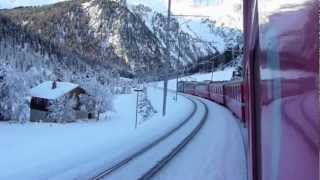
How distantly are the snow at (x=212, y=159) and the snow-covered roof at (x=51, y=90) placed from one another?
40.9 m

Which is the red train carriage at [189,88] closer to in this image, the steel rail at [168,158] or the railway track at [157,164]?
the steel rail at [168,158]

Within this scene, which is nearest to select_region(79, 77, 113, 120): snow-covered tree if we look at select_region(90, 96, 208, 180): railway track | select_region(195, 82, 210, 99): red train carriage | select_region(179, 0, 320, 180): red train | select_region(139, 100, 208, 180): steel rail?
select_region(195, 82, 210, 99): red train carriage

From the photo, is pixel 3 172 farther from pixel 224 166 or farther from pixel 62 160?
pixel 224 166

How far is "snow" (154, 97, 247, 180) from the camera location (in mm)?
14598

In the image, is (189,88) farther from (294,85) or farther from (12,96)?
(294,85)

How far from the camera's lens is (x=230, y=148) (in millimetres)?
20047

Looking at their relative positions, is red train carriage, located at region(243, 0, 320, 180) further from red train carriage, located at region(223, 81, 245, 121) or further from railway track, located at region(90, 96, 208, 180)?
red train carriage, located at region(223, 81, 245, 121)

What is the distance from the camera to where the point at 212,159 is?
57.1ft

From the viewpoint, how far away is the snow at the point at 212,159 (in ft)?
47.9

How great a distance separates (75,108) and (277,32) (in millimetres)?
62544

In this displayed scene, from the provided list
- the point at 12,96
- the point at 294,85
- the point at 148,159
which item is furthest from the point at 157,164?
the point at 12,96

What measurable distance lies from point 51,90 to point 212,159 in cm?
5376

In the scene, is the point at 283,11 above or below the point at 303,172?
above

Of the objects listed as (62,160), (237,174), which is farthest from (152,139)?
(237,174)
